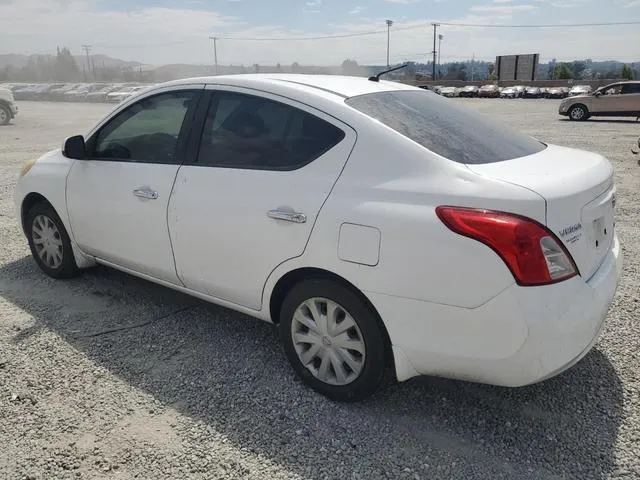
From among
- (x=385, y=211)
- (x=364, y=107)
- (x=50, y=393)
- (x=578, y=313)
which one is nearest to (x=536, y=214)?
(x=578, y=313)

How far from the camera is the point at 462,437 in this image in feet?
8.75

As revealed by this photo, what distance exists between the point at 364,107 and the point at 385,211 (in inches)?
27.4

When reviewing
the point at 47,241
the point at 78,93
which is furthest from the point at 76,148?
the point at 78,93

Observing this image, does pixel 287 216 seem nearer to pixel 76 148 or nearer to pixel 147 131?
pixel 147 131

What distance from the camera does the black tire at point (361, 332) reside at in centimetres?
266

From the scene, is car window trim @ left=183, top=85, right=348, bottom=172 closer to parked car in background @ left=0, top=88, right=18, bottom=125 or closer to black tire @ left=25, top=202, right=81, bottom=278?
black tire @ left=25, top=202, right=81, bottom=278

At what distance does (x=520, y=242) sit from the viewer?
7.35 ft

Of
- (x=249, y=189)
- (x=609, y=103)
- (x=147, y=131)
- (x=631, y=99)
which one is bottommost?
(x=609, y=103)

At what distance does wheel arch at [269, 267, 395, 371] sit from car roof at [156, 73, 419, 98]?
1.00m

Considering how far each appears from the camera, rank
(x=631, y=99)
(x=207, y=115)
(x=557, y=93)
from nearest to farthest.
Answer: (x=207, y=115)
(x=631, y=99)
(x=557, y=93)

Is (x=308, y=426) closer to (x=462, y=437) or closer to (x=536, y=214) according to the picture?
(x=462, y=437)

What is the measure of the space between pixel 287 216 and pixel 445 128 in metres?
0.99

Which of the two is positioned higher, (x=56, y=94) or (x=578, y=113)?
(x=56, y=94)

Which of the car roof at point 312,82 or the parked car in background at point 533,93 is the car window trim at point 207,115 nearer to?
the car roof at point 312,82
